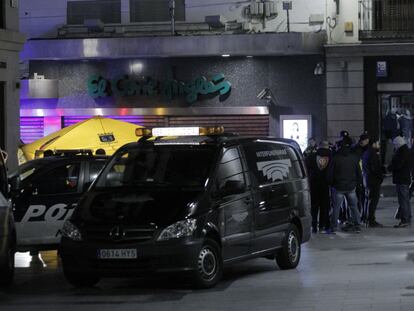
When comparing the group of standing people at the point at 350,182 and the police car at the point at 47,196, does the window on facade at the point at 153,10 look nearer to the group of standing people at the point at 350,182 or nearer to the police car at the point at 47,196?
the group of standing people at the point at 350,182

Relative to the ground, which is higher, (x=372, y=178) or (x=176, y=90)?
(x=176, y=90)

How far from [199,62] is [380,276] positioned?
631 inches

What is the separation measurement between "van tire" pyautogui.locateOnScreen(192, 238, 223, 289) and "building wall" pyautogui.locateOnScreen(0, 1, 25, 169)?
1247cm

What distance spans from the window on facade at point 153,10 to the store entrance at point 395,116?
21.1 feet

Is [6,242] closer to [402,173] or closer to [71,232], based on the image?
[71,232]

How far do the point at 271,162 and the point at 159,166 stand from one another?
1.75 metres

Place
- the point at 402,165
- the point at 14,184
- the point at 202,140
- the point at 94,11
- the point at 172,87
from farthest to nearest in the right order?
1. the point at 94,11
2. the point at 172,87
3. the point at 402,165
4. the point at 14,184
5. the point at 202,140

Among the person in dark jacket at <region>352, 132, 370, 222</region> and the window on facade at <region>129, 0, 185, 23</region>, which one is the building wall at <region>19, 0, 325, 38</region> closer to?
the window on facade at <region>129, 0, 185, 23</region>

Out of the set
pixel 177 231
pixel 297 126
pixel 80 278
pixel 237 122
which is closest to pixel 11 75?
pixel 237 122

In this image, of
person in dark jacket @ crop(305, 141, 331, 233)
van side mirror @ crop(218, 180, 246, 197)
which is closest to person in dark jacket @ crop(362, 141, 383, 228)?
person in dark jacket @ crop(305, 141, 331, 233)

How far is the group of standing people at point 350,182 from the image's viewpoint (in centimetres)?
1680

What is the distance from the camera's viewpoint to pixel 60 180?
44.3 feet

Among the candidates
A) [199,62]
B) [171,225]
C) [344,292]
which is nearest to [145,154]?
[171,225]

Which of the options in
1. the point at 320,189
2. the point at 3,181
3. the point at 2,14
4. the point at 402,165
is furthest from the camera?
the point at 2,14
